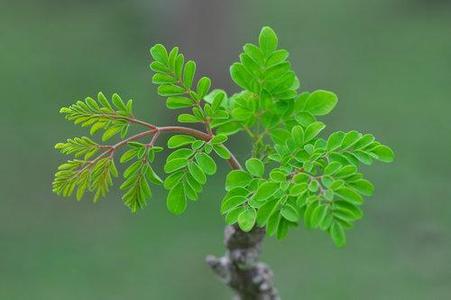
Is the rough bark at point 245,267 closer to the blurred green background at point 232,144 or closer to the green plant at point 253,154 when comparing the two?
the green plant at point 253,154

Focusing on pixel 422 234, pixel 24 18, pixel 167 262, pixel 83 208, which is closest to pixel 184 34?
pixel 83 208

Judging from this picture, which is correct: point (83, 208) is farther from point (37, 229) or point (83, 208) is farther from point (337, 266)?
point (337, 266)

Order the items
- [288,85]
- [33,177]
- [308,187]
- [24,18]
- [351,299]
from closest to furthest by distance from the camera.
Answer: [308,187], [288,85], [351,299], [33,177], [24,18]

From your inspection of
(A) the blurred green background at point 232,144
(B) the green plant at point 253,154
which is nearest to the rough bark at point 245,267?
(B) the green plant at point 253,154

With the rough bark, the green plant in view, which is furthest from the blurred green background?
the green plant

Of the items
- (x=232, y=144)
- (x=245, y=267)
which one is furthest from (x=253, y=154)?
(x=232, y=144)

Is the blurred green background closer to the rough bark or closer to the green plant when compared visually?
the rough bark
